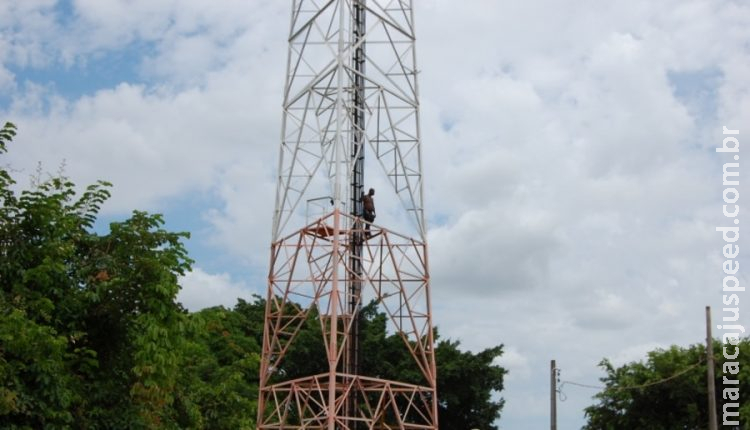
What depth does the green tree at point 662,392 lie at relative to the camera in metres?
31.7

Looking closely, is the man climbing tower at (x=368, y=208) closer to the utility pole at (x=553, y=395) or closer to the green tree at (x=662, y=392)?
the utility pole at (x=553, y=395)

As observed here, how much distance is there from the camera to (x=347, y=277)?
19.7 meters

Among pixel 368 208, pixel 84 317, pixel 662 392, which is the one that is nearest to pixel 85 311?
pixel 84 317

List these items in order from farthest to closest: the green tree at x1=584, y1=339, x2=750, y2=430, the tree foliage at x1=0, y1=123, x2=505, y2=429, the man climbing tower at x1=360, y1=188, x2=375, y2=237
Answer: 1. the green tree at x1=584, y1=339, x2=750, y2=430
2. the man climbing tower at x1=360, y1=188, x2=375, y2=237
3. the tree foliage at x1=0, y1=123, x2=505, y2=429

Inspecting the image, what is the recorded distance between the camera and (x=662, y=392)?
32625 mm

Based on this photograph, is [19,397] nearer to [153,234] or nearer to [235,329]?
[153,234]

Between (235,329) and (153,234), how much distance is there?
54.3 ft

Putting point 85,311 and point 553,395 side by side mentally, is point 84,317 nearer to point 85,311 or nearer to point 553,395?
point 85,311

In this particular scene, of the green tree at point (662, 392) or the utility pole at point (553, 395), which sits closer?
the utility pole at point (553, 395)

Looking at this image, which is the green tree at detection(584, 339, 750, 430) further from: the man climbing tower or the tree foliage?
the tree foliage

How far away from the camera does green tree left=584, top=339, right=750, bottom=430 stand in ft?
104

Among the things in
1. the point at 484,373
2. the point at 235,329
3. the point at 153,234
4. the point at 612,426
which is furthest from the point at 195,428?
the point at 612,426

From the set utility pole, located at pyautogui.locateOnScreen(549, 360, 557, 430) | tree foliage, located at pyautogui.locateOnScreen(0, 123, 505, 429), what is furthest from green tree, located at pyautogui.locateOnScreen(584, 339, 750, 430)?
tree foliage, located at pyautogui.locateOnScreen(0, 123, 505, 429)

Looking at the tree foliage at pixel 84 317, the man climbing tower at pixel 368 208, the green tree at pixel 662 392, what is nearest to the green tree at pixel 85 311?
the tree foliage at pixel 84 317
